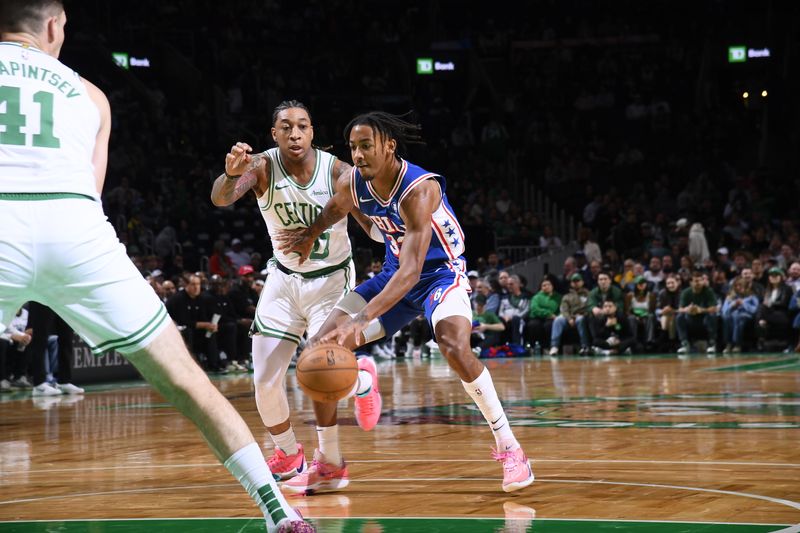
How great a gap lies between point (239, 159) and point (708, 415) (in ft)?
14.7

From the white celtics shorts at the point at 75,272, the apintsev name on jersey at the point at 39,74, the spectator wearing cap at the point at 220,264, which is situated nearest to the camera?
the white celtics shorts at the point at 75,272

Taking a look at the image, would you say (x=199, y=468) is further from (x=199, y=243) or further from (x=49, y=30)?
(x=199, y=243)

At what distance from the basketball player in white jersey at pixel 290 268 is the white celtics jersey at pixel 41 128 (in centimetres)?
232

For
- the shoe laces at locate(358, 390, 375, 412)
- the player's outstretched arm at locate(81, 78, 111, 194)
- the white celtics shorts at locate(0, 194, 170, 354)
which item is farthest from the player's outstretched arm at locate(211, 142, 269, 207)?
the white celtics shorts at locate(0, 194, 170, 354)

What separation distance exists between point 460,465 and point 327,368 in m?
1.48

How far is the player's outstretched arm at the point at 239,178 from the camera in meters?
5.80

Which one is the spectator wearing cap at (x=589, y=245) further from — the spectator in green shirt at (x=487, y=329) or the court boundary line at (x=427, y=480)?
the court boundary line at (x=427, y=480)

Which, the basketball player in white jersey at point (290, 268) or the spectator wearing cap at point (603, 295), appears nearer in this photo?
the basketball player in white jersey at point (290, 268)

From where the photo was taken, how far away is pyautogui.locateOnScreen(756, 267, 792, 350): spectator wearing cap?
1642 cm

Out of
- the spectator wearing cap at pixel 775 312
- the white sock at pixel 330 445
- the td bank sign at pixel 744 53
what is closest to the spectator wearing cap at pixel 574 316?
the spectator wearing cap at pixel 775 312

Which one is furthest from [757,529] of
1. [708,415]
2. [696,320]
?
[696,320]

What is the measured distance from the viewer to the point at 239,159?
5.76m

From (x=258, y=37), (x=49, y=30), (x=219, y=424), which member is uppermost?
(x=258, y=37)

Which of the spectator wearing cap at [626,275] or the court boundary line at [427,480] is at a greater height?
the spectator wearing cap at [626,275]
